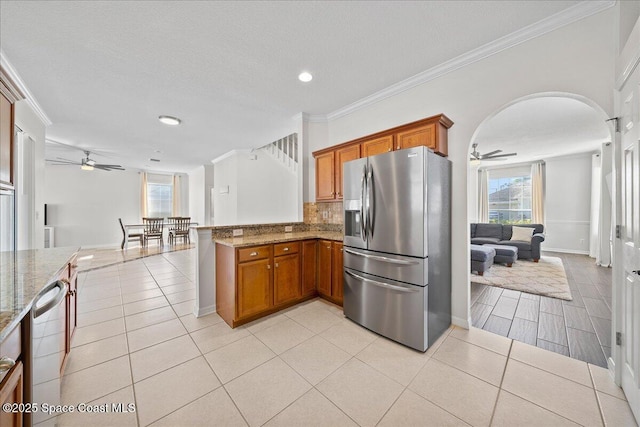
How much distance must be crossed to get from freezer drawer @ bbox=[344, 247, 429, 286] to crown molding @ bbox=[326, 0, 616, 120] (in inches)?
82.5

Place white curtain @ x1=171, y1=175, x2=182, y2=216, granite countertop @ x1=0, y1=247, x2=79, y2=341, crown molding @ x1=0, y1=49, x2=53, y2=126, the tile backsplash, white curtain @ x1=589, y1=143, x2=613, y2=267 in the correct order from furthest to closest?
white curtain @ x1=171, y1=175, x2=182, y2=216, white curtain @ x1=589, y1=143, x2=613, y2=267, the tile backsplash, crown molding @ x1=0, y1=49, x2=53, y2=126, granite countertop @ x1=0, y1=247, x2=79, y2=341

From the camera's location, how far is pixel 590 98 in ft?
6.15

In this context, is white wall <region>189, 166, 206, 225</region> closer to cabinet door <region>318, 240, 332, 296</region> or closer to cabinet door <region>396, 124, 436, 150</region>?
cabinet door <region>318, 240, 332, 296</region>

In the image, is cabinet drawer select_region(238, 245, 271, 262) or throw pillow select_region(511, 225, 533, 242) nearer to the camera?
cabinet drawer select_region(238, 245, 271, 262)

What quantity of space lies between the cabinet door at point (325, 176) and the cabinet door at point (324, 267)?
0.73 m

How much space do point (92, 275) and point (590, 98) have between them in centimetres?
731

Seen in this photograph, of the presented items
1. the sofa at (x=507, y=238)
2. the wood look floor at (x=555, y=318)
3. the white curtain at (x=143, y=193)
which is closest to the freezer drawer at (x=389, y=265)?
the wood look floor at (x=555, y=318)

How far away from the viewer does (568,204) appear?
6.60 meters

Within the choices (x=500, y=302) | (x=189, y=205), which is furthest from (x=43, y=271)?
(x=189, y=205)

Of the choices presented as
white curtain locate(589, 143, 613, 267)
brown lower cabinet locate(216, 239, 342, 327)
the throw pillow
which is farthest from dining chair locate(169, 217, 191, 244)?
white curtain locate(589, 143, 613, 267)

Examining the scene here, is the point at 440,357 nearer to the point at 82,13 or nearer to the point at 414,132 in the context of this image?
the point at 414,132

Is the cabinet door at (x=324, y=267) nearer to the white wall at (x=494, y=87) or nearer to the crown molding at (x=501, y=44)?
the white wall at (x=494, y=87)

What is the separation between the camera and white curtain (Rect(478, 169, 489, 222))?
7.98 meters

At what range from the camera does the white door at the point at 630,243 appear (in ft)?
4.56
